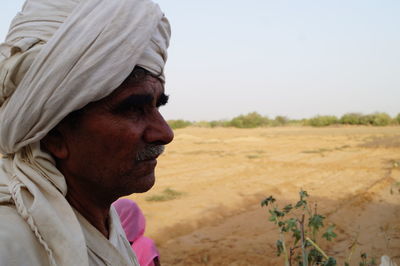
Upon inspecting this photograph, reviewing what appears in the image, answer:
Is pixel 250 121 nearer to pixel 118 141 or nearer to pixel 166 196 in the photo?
pixel 166 196

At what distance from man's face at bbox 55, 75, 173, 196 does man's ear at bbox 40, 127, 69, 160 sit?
0.05 feet

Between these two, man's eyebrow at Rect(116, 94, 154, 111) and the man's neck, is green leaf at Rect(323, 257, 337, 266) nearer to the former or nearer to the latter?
the man's neck

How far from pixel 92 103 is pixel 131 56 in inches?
7.9

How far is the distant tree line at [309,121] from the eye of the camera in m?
41.7

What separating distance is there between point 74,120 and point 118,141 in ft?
0.51

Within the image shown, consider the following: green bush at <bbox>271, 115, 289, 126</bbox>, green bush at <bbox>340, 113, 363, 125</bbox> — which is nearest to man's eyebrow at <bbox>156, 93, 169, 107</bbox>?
green bush at <bbox>340, 113, 363, 125</bbox>

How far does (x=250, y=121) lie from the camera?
47.7m

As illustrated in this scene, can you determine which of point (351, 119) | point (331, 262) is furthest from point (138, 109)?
point (351, 119)

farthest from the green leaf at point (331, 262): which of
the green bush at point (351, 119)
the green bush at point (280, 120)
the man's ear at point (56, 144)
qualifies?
the green bush at point (280, 120)

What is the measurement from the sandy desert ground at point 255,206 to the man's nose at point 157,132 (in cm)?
227

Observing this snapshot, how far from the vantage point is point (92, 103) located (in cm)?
112

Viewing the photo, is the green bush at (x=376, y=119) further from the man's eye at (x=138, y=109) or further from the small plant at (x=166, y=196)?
the man's eye at (x=138, y=109)

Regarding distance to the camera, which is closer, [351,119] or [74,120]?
[74,120]

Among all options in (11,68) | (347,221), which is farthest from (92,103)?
(347,221)
